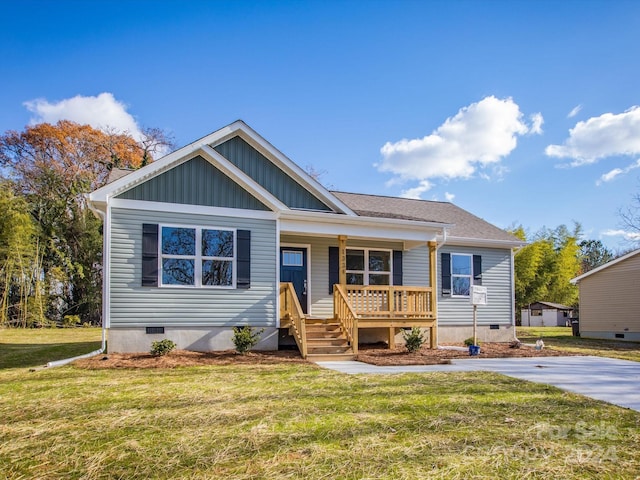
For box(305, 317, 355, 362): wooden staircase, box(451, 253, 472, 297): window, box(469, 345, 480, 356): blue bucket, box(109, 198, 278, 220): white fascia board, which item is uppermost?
box(109, 198, 278, 220): white fascia board

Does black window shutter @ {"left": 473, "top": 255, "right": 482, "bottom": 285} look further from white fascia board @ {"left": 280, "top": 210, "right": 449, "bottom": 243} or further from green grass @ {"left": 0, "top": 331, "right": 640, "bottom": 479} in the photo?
green grass @ {"left": 0, "top": 331, "right": 640, "bottom": 479}

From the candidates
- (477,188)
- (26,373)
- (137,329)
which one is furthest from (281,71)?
(477,188)

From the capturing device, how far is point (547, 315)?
32.3 meters

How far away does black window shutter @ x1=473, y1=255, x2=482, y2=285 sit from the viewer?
13859mm

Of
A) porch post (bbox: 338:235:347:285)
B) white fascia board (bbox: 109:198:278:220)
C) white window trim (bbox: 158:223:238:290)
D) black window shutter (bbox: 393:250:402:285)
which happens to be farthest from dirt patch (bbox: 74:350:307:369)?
black window shutter (bbox: 393:250:402:285)

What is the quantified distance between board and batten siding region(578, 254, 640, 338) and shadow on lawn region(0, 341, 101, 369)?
1899 centimetres

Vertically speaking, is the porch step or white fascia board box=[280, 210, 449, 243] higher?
white fascia board box=[280, 210, 449, 243]

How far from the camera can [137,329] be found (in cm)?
933

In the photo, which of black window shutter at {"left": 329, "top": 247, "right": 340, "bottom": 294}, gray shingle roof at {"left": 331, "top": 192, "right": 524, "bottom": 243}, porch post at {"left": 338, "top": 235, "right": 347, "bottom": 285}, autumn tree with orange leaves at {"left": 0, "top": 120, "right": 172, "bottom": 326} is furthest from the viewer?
autumn tree with orange leaves at {"left": 0, "top": 120, "right": 172, "bottom": 326}

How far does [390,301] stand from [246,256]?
3.50 meters

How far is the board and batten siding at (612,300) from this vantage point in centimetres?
1816

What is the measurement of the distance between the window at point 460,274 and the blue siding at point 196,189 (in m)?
6.24

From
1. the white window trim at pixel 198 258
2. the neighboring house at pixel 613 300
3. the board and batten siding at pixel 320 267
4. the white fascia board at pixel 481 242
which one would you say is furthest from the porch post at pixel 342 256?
the neighboring house at pixel 613 300

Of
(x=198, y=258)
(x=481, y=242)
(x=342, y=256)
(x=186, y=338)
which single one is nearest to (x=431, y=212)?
(x=481, y=242)
